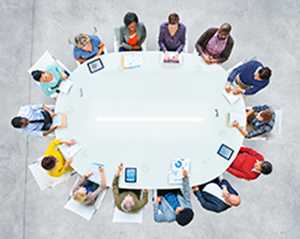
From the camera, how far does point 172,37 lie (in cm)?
420

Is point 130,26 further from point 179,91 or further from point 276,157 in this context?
point 276,157

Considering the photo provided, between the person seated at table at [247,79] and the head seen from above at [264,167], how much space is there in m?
0.62

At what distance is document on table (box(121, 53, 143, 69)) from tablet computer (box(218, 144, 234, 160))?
0.98 metres

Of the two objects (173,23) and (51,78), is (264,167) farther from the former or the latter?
(51,78)

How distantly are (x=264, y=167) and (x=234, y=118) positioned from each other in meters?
0.50

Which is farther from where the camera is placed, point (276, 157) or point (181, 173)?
point (276, 157)

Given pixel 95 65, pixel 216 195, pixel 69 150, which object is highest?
pixel 95 65

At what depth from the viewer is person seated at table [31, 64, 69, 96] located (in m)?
3.97

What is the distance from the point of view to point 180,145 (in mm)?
4000

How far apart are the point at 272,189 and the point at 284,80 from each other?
3.58ft

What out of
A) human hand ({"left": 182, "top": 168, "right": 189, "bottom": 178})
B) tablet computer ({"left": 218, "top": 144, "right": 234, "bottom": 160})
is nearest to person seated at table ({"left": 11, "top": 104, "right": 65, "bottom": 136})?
human hand ({"left": 182, "top": 168, "right": 189, "bottom": 178})

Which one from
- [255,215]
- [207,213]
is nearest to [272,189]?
[255,215]

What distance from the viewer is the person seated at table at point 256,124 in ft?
13.0

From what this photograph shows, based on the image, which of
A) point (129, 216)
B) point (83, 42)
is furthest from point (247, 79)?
point (129, 216)
